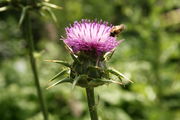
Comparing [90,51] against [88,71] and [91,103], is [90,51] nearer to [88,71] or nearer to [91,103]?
[88,71]

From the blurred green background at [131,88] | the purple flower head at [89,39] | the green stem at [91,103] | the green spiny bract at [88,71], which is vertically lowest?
the green stem at [91,103]

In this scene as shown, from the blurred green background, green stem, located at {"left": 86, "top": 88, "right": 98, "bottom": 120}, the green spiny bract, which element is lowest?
green stem, located at {"left": 86, "top": 88, "right": 98, "bottom": 120}

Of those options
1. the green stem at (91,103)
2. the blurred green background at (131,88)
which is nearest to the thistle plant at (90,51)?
the green stem at (91,103)

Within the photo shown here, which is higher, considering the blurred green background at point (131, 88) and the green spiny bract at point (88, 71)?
the blurred green background at point (131, 88)

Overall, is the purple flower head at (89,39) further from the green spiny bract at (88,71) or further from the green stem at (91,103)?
the green stem at (91,103)

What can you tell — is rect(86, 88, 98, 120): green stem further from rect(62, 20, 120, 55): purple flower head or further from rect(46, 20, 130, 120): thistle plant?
rect(62, 20, 120, 55): purple flower head

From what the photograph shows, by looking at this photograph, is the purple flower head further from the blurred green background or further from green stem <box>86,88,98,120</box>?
the blurred green background

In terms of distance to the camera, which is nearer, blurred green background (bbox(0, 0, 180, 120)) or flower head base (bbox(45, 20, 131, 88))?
flower head base (bbox(45, 20, 131, 88))

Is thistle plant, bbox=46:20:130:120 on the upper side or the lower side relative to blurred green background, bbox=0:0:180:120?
lower

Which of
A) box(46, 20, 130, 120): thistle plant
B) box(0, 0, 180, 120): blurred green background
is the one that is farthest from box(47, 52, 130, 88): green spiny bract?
box(0, 0, 180, 120): blurred green background

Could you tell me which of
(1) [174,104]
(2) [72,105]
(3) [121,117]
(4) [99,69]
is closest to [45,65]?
(2) [72,105]
